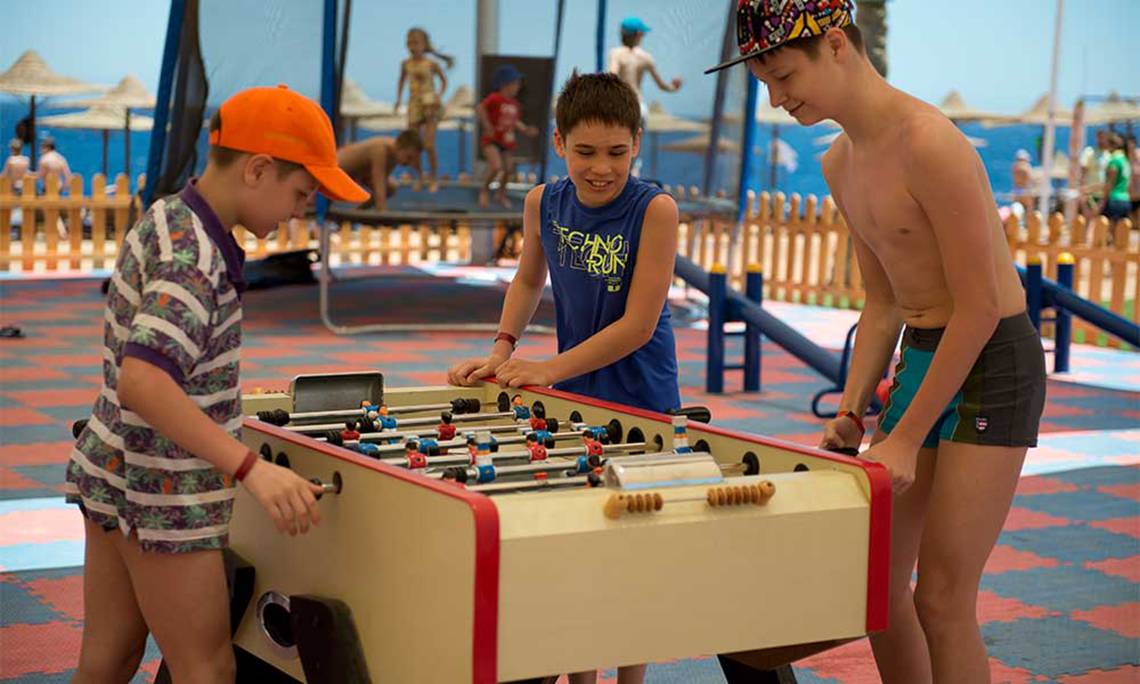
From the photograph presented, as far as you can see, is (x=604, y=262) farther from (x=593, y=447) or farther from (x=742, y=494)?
(x=742, y=494)

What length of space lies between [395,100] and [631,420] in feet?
32.8

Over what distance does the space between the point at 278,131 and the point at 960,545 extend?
5.23 feet

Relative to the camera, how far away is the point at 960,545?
9.95 ft

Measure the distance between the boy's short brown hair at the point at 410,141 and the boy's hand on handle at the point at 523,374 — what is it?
363 inches

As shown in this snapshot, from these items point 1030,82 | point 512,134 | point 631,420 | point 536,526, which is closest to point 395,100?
point 512,134

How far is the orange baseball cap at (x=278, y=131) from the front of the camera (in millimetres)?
2744

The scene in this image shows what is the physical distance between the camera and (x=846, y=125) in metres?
3.08

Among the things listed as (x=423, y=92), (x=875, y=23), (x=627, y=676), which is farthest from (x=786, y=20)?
(x=875, y=23)

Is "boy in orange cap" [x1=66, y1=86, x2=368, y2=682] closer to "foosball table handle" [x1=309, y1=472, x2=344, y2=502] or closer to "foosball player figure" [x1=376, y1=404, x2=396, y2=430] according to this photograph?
"foosball table handle" [x1=309, y1=472, x2=344, y2=502]

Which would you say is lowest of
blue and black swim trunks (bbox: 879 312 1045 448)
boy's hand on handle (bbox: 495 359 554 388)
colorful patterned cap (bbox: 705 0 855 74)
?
boy's hand on handle (bbox: 495 359 554 388)

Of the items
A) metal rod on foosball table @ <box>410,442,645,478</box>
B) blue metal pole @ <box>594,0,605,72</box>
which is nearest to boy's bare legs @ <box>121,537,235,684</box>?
metal rod on foosball table @ <box>410,442,645,478</box>

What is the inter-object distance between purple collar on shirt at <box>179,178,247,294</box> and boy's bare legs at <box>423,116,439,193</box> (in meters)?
10.2

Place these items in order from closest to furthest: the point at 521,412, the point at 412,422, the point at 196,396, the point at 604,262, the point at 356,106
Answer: the point at 196,396 → the point at 412,422 → the point at 521,412 → the point at 604,262 → the point at 356,106

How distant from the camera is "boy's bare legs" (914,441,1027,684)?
3.04 meters
